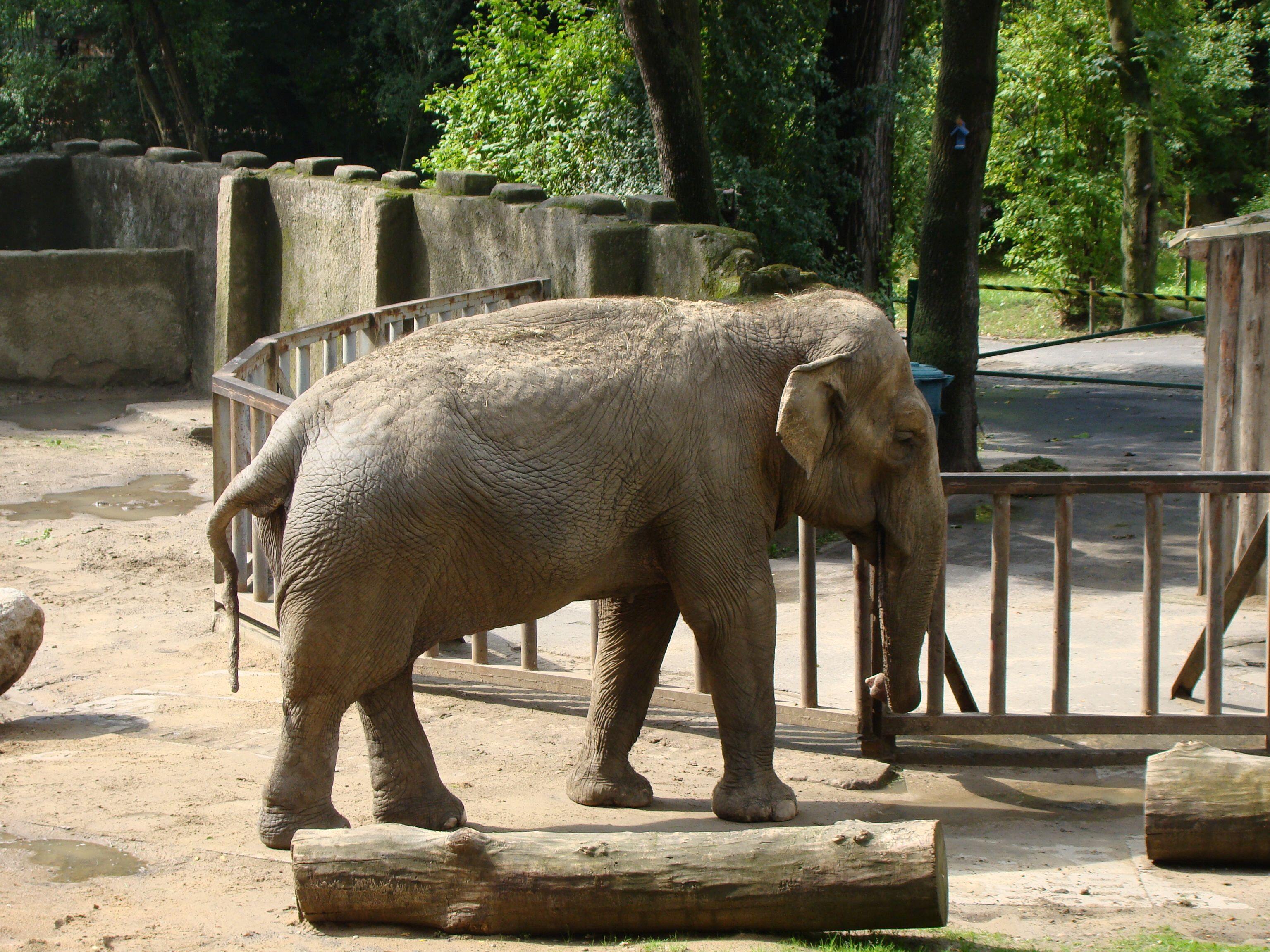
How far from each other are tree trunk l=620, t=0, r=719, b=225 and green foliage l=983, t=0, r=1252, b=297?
13559 millimetres

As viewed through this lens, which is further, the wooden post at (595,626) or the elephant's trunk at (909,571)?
the wooden post at (595,626)

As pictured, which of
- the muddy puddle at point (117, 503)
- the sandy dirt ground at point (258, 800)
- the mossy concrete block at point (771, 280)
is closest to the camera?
the sandy dirt ground at point (258, 800)

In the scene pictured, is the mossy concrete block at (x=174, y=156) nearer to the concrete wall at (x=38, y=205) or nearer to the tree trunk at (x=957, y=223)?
the concrete wall at (x=38, y=205)

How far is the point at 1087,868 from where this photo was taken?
4.65m

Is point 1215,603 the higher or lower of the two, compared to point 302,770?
higher

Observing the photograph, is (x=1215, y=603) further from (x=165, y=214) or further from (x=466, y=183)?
(x=165, y=214)

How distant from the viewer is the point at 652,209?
30.5 ft

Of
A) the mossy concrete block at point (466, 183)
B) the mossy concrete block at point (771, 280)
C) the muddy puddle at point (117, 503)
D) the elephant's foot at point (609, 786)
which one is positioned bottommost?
the elephant's foot at point (609, 786)

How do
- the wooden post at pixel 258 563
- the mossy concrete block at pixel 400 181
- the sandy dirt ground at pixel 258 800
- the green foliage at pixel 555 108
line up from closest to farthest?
1. the sandy dirt ground at pixel 258 800
2. the wooden post at pixel 258 563
3. the mossy concrete block at pixel 400 181
4. the green foliage at pixel 555 108

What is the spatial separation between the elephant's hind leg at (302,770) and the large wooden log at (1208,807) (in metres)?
2.55

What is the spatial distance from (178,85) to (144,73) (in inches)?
46.3

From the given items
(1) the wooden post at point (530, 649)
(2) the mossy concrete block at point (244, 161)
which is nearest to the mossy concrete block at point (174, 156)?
(2) the mossy concrete block at point (244, 161)

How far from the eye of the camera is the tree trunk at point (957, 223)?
37.2 feet

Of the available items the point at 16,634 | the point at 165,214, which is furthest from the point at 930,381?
the point at 165,214
